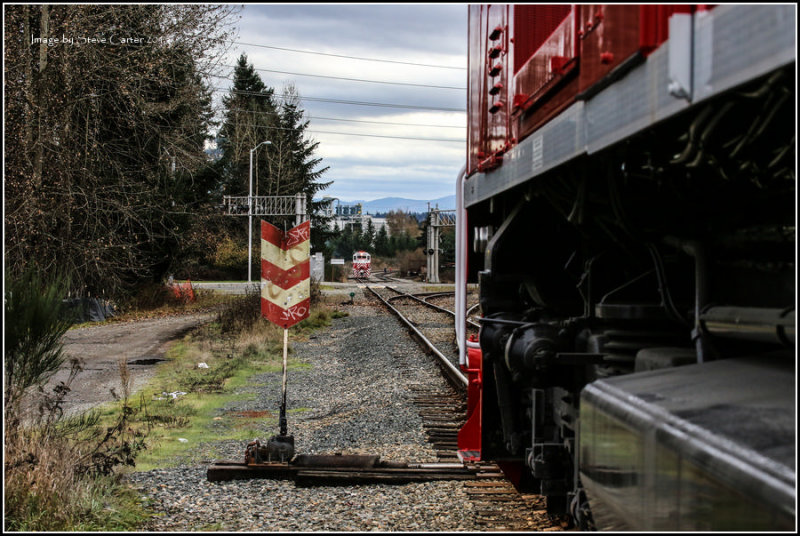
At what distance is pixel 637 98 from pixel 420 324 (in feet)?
62.5

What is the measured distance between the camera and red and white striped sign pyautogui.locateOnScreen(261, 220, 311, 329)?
893cm

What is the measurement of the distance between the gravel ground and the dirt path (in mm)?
1832

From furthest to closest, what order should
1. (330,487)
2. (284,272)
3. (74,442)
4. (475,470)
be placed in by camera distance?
(284,272)
(74,442)
(475,470)
(330,487)

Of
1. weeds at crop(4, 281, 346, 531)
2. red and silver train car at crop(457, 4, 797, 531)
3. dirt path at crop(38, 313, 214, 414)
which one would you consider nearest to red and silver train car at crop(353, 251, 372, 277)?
dirt path at crop(38, 313, 214, 414)

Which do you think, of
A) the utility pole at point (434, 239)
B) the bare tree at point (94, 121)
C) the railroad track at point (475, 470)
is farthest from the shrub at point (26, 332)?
the utility pole at point (434, 239)

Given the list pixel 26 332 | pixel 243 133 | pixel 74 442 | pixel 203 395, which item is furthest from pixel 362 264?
pixel 26 332

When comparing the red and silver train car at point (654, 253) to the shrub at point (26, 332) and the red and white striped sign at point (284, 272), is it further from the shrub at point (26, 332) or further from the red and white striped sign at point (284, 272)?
the red and white striped sign at point (284, 272)

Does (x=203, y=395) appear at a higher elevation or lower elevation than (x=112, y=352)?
higher

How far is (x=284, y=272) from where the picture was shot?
354 inches

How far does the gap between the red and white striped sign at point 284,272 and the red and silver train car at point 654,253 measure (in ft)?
12.4

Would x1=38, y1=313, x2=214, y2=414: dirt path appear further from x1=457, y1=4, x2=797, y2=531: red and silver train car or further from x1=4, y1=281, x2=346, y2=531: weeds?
x1=457, y1=4, x2=797, y2=531: red and silver train car

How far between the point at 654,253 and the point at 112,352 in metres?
15.9

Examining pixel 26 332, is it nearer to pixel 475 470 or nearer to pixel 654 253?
pixel 475 470

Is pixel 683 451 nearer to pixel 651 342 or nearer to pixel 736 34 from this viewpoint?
pixel 736 34
